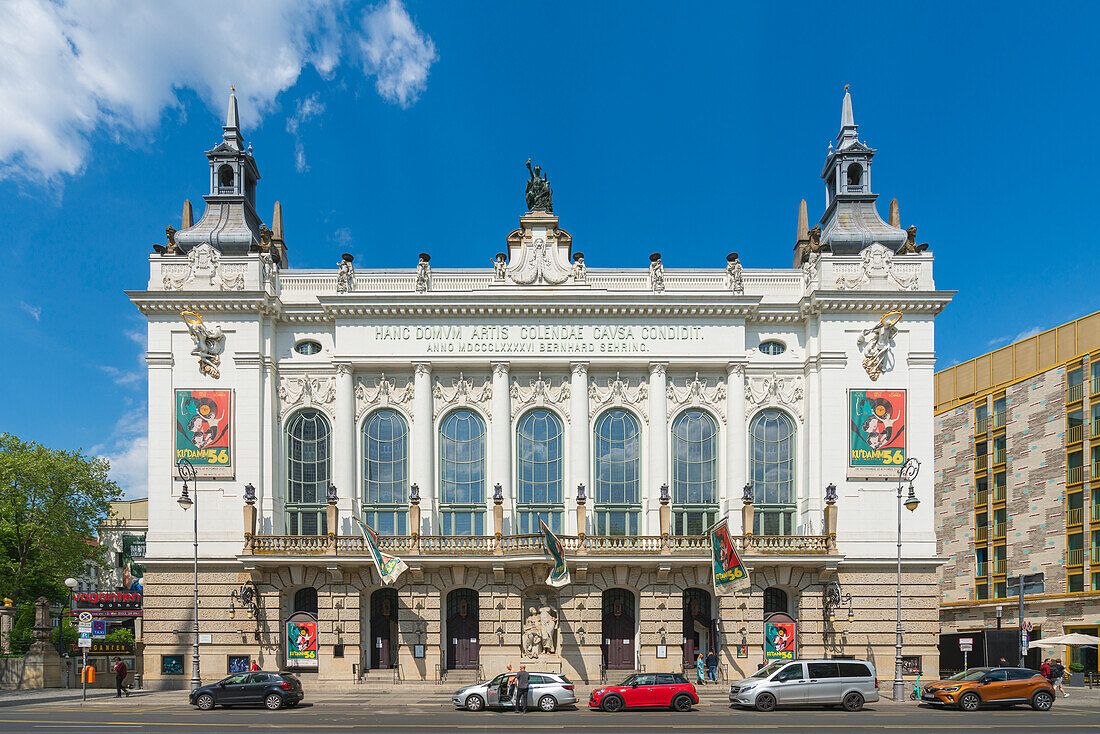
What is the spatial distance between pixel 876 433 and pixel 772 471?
6.19m

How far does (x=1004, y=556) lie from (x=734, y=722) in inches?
1899

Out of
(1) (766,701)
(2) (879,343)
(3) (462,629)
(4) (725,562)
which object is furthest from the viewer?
(2) (879,343)

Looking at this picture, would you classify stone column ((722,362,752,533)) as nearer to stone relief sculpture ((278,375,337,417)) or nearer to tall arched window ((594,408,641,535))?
Result: tall arched window ((594,408,641,535))

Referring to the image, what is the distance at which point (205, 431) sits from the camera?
45.7 metres

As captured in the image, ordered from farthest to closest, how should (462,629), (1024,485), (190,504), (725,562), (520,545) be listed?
(1024,485), (462,629), (520,545), (190,504), (725,562)

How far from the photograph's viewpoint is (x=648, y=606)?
143 feet

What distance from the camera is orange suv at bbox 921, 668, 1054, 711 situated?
32.4 m

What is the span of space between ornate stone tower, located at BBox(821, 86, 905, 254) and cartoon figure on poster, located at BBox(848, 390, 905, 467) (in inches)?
352

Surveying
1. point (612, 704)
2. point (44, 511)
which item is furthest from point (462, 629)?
point (44, 511)

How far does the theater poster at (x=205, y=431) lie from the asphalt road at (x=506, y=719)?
14.1 m

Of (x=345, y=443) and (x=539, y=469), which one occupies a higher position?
(x=345, y=443)

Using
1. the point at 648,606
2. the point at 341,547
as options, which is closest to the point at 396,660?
the point at 341,547

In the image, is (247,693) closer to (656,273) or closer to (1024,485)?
(656,273)

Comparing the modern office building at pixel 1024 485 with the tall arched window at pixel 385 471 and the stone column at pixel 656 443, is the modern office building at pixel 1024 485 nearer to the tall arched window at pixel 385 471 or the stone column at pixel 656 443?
the stone column at pixel 656 443
